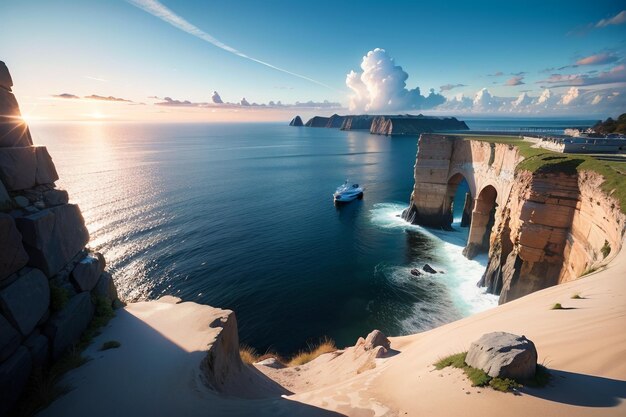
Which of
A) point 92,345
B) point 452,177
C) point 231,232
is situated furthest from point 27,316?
point 452,177

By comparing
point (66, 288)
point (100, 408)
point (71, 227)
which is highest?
point (71, 227)

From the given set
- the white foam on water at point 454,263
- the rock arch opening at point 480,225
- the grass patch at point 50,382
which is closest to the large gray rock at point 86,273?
the grass patch at point 50,382

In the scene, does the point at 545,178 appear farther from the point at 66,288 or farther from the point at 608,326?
the point at 66,288

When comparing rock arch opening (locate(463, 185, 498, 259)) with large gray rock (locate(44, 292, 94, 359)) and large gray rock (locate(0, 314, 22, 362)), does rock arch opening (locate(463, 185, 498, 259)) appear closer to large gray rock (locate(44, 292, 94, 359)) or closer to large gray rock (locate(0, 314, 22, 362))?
large gray rock (locate(44, 292, 94, 359))

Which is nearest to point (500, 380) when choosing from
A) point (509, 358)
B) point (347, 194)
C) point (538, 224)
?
point (509, 358)

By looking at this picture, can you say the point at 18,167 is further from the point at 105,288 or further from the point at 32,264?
the point at 105,288

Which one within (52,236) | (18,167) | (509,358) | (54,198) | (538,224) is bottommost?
(538,224)
